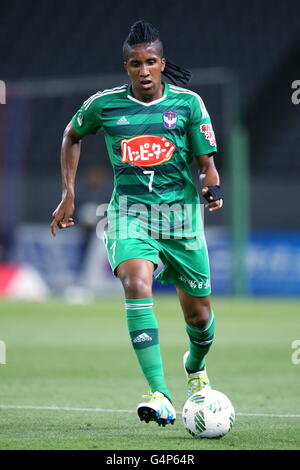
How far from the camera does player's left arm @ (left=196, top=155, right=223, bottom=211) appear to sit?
17.8 feet

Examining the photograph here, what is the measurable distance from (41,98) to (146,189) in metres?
16.6

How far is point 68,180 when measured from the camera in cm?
578

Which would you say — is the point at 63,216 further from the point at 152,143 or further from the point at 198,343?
the point at 198,343

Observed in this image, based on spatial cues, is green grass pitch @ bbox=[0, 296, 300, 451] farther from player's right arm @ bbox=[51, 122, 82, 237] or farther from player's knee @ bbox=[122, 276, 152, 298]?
player's right arm @ bbox=[51, 122, 82, 237]

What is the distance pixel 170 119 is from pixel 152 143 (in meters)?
0.17

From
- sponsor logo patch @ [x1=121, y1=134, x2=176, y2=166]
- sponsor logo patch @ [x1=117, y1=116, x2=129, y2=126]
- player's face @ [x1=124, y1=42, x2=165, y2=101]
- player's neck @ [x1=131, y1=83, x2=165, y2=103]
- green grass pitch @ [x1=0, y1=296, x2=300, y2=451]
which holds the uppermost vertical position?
player's face @ [x1=124, y1=42, x2=165, y2=101]

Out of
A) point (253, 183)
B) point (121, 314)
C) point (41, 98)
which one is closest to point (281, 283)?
point (253, 183)

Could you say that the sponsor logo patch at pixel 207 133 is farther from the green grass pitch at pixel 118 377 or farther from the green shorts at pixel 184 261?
the green grass pitch at pixel 118 377

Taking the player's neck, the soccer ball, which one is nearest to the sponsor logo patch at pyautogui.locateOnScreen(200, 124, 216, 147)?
the player's neck

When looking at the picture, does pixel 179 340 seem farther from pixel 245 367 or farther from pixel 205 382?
pixel 205 382

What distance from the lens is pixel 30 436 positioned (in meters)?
4.88

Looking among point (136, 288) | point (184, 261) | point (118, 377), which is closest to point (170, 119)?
point (184, 261)

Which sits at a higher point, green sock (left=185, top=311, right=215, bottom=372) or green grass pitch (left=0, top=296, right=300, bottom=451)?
green sock (left=185, top=311, right=215, bottom=372)
